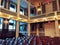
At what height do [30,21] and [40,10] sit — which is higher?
[40,10]

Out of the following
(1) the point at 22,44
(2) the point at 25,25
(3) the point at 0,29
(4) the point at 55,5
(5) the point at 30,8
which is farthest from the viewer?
(5) the point at 30,8

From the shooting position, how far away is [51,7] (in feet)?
46.1

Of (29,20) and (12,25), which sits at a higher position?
(29,20)

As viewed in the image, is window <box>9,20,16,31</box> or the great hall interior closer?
the great hall interior

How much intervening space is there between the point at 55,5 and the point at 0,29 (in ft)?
27.9

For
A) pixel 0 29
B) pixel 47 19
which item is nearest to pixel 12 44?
pixel 0 29

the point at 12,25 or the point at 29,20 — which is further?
the point at 29,20

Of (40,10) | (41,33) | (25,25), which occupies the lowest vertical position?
(41,33)

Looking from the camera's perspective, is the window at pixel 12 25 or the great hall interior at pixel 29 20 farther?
the window at pixel 12 25

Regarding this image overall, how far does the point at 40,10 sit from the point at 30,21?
2748mm

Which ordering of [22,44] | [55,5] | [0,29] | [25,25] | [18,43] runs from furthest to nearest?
[25,25] < [55,5] < [0,29] < [18,43] < [22,44]

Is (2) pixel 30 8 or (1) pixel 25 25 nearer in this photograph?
(1) pixel 25 25

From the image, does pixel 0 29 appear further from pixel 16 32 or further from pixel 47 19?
pixel 47 19

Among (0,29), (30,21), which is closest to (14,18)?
(0,29)
